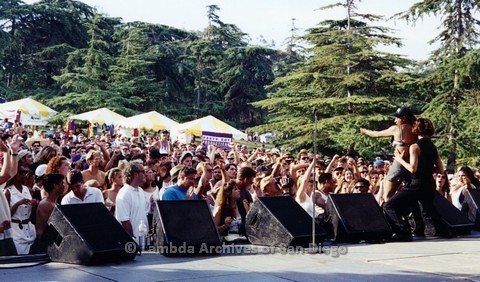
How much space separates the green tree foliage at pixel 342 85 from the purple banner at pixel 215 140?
25.2 ft

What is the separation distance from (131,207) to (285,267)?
87.7 inches

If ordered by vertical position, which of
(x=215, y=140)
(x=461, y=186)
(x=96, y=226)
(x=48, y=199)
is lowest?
(x=96, y=226)

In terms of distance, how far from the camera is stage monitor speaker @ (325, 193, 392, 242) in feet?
27.7

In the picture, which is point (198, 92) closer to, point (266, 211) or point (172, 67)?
point (172, 67)

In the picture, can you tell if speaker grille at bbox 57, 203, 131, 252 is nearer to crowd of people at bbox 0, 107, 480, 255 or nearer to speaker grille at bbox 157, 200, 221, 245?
speaker grille at bbox 157, 200, 221, 245

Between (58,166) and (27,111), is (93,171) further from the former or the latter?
(27,111)

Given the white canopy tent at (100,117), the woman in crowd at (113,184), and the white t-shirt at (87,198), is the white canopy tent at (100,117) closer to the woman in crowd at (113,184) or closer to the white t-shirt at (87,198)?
the woman in crowd at (113,184)

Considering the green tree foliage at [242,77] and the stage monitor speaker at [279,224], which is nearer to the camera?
the stage monitor speaker at [279,224]

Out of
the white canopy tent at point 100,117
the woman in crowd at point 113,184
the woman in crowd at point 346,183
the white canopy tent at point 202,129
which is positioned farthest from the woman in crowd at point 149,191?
the white canopy tent at point 100,117

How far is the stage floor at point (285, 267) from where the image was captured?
5.88 metres

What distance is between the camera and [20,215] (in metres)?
6.92

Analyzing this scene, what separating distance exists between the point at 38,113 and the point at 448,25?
1863cm

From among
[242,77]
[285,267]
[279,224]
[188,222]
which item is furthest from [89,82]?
[285,267]

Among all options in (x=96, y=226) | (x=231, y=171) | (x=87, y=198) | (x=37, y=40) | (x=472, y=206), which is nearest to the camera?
(x=96, y=226)
